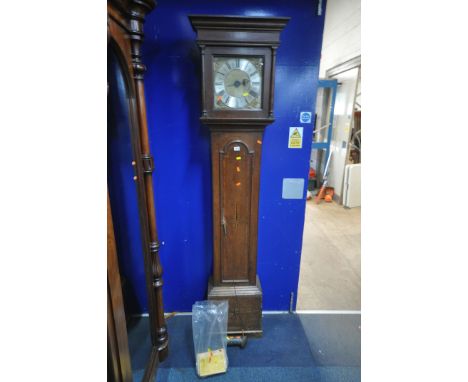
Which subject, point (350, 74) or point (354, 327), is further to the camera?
point (350, 74)

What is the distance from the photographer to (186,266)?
1.77 meters

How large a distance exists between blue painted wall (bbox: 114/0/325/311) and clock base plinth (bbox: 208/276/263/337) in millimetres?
227

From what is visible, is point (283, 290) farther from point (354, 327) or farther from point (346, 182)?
point (346, 182)

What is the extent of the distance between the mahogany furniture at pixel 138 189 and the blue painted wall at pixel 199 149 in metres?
0.31

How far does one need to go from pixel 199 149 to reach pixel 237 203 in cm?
43

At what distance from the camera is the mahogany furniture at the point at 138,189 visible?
0.86m

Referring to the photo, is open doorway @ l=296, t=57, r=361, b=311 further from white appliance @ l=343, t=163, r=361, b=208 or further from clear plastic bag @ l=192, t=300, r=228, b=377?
clear plastic bag @ l=192, t=300, r=228, b=377

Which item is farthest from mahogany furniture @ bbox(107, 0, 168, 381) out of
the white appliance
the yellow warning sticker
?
the white appliance

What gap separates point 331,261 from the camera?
2.71 meters

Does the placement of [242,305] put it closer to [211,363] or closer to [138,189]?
[211,363]

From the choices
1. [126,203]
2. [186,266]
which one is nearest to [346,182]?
[186,266]

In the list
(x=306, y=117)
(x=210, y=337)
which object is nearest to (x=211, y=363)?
(x=210, y=337)

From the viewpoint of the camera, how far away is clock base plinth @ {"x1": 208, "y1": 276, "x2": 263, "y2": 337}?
1.58m

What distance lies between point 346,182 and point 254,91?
3384 millimetres
